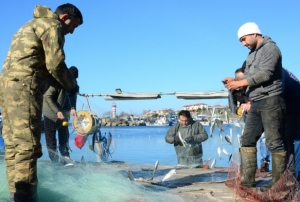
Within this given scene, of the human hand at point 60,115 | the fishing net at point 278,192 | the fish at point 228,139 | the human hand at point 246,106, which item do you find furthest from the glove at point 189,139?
the fishing net at point 278,192

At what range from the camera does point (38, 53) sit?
11.4ft

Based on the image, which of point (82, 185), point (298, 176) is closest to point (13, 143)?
point (82, 185)

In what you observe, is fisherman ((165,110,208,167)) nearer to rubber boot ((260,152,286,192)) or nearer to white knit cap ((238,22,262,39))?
rubber boot ((260,152,286,192))

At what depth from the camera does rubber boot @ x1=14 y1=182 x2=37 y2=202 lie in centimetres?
327

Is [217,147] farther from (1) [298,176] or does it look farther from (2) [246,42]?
(2) [246,42]

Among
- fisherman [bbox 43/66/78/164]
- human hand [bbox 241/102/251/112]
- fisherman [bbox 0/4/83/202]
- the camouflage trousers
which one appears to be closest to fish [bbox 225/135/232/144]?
human hand [bbox 241/102/251/112]

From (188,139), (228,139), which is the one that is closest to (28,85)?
(228,139)

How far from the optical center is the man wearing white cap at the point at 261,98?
426cm

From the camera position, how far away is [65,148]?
696 centimetres

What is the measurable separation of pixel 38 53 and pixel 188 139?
455cm

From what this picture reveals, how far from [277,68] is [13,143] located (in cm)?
265

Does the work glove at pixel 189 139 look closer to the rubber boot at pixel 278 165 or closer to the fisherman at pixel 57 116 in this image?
the fisherman at pixel 57 116

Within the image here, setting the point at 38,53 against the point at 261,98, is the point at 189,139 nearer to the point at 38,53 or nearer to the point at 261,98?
the point at 261,98

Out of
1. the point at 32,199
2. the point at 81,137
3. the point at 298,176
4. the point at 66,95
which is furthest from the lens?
the point at 81,137
